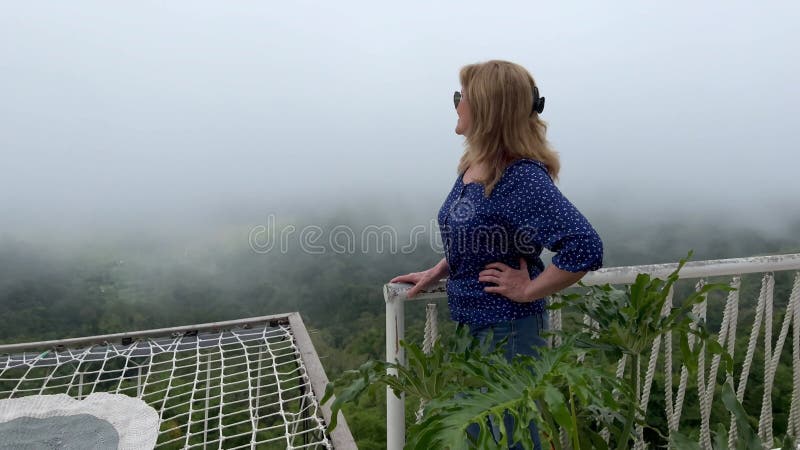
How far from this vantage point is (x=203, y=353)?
229cm

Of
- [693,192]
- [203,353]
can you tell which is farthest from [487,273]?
[693,192]

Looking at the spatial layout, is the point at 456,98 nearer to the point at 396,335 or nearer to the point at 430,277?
the point at 430,277

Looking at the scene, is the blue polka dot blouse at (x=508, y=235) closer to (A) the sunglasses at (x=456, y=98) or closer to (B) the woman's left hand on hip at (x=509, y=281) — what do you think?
(B) the woman's left hand on hip at (x=509, y=281)

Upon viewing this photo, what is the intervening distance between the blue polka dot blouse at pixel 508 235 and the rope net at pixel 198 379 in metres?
0.73

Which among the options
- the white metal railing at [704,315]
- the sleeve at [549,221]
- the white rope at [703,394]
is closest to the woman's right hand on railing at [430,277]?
the white metal railing at [704,315]

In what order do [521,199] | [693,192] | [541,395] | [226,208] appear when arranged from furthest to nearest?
[693,192]
[226,208]
[521,199]
[541,395]

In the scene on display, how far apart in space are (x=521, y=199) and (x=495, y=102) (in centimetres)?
23

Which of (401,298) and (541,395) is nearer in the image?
(541,395)

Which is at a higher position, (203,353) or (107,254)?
(203,353)

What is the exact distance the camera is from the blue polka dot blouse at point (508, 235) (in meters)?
1.07

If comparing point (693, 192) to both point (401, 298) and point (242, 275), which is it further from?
point (401, 298)

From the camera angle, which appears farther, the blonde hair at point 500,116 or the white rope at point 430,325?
the white rope at point 430,325

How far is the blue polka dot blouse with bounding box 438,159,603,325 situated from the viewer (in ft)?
3.51

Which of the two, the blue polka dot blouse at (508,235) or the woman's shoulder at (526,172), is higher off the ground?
the woman's shoulder at (526,172)
